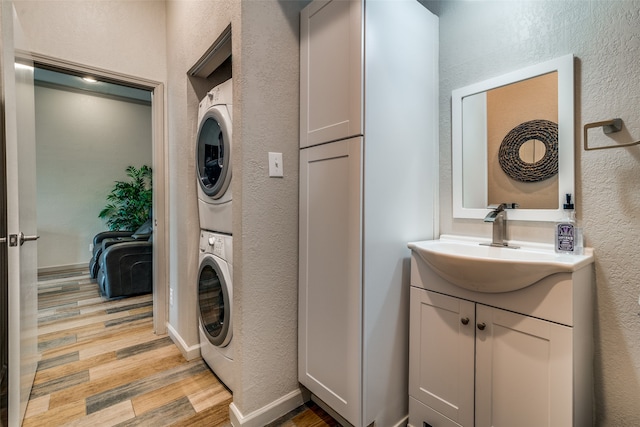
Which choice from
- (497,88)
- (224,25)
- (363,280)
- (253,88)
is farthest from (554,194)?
(224,25)

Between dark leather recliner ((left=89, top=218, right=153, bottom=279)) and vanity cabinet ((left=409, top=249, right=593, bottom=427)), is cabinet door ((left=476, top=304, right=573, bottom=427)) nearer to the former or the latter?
vanity cabinet ((left=409, top=249, right=593, bottom=427))

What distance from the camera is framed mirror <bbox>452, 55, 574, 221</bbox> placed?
1.21 metres


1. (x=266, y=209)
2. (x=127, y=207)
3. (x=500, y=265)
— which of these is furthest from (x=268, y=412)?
(x=127, y=207)

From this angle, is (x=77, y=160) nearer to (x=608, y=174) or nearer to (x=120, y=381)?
(x=120, y=381)

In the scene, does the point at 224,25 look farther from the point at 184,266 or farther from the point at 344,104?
the point at 184,266

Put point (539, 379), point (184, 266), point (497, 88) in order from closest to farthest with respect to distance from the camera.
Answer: point (539, 379) < point (497, 88) < point (184, 266)

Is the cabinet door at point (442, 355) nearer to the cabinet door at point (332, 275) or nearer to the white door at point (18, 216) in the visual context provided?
the cabinet door at point (332, 275)

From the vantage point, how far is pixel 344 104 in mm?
1263

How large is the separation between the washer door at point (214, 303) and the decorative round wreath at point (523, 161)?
1.55m

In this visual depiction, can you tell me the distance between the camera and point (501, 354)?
1071 mm

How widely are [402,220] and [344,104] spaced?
60 cm

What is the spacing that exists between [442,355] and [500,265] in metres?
0.50

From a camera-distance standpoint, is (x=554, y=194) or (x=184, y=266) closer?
(x=554, y=194)

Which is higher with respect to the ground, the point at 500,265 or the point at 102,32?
the point at 102,32
